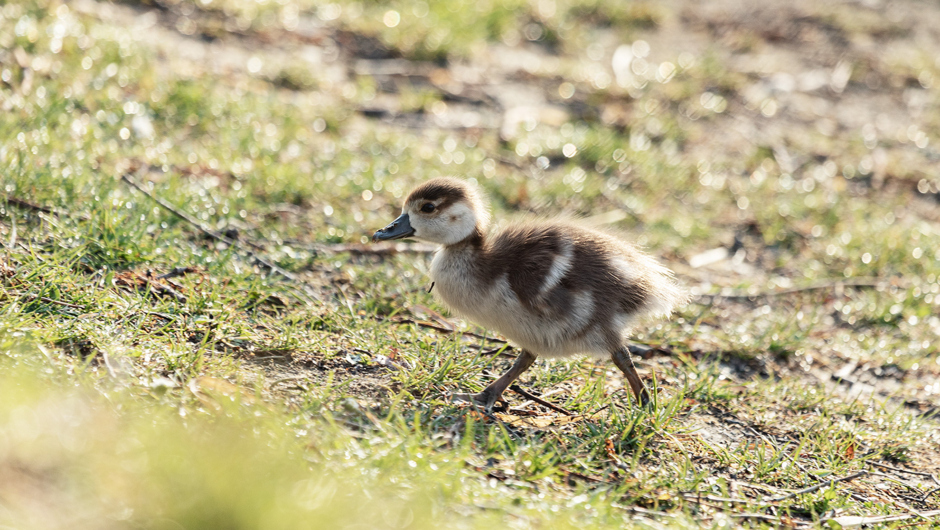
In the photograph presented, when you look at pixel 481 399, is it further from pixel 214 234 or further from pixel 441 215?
pixel 214 234

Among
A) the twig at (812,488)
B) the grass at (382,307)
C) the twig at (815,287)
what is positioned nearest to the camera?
the grass at (382,307)

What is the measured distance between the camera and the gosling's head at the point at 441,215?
14.0 ft

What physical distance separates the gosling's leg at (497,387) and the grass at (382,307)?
0.09 m

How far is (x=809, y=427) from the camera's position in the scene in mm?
4461

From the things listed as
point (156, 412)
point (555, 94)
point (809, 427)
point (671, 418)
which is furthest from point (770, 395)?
point (555, 94)

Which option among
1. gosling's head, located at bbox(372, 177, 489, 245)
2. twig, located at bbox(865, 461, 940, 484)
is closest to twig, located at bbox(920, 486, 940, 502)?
twig, located at bbox(865, 461, 940, 484)

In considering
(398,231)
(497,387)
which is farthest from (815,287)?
(398,231)

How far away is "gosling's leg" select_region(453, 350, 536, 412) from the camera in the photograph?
13.2 feet

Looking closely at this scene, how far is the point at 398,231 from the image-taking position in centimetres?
440

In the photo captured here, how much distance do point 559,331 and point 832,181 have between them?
583cm

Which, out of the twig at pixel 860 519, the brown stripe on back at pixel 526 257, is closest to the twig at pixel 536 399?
the brown stripe on back at pixel 526 257

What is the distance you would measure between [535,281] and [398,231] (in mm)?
821

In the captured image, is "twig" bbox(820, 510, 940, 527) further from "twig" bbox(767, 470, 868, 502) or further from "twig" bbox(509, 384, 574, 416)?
"twig" bbox(509, 384, 574, 416)

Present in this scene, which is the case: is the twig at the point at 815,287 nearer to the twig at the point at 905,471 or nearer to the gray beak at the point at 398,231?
the twig at the point at 905,471
